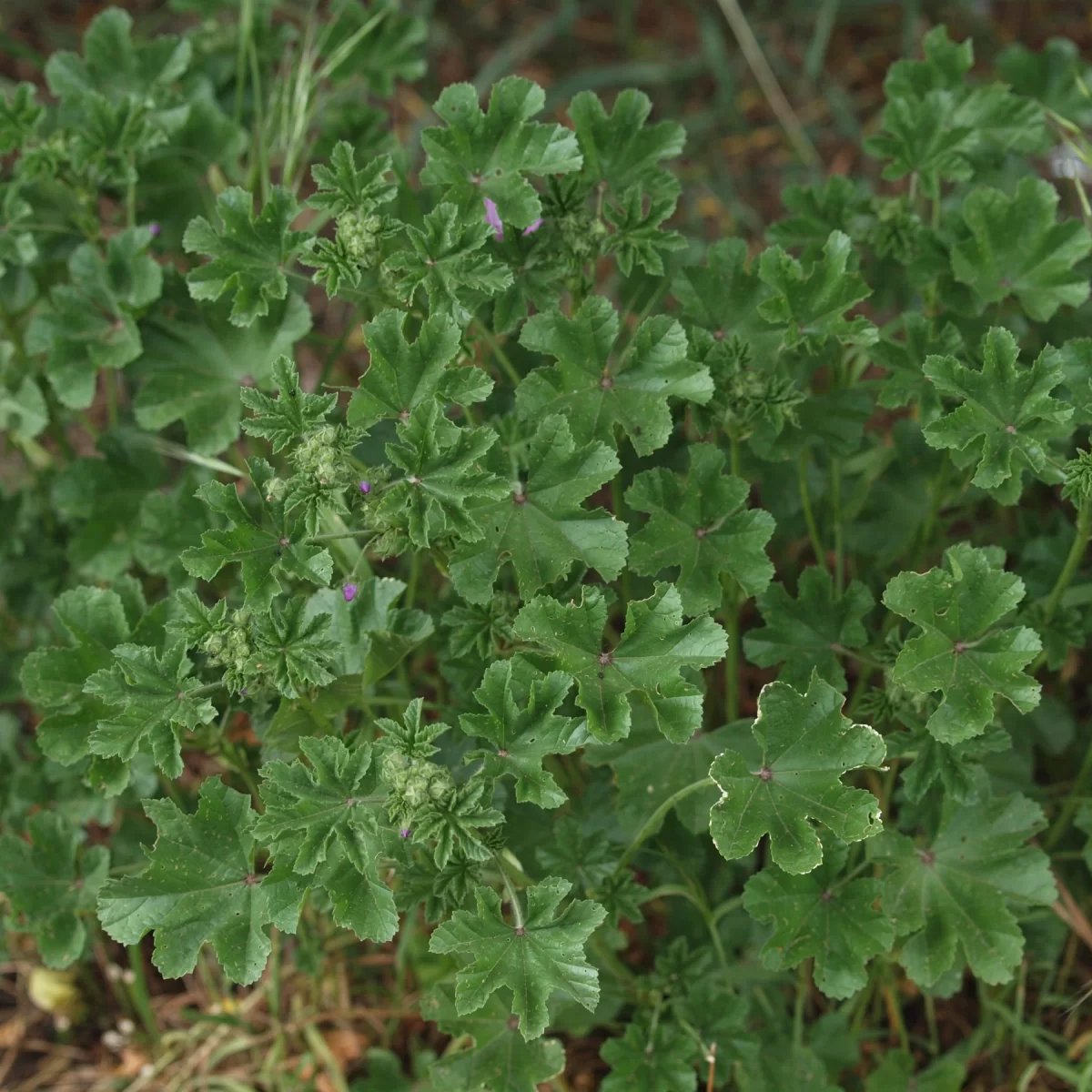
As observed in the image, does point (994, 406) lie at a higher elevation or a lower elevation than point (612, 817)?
higher

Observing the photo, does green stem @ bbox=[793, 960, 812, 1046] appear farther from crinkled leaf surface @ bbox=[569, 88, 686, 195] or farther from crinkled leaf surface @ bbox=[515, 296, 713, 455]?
crinkled leaf surface @ bbox=[569, 88, 686, 195]

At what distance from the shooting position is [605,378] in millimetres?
2066

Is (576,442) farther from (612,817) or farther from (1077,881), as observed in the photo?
(1077,881)

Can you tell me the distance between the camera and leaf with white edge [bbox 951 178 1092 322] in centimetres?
228

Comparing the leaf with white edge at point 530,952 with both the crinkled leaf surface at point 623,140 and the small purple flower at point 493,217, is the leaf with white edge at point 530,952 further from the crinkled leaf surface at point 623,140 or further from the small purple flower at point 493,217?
the crinkled leaf surface at point 623,140

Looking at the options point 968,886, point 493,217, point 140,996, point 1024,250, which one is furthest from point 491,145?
point 140,996

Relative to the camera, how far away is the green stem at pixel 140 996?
7.99 ft

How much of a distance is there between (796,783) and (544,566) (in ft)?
1.61

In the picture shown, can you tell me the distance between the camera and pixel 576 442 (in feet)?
6.73

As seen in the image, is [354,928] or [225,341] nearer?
[354,928]

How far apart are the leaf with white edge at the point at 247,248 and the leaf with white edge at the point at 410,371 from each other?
1.03 feet

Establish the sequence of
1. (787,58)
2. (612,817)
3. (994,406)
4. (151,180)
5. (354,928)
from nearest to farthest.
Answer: (354,928) < (994,406) < (612,817) < (151,180) < (787,58)

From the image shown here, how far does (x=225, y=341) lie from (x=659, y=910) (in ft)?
4.78

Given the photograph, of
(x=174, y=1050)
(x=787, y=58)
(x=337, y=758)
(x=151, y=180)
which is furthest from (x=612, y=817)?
(x=787, y=58)
